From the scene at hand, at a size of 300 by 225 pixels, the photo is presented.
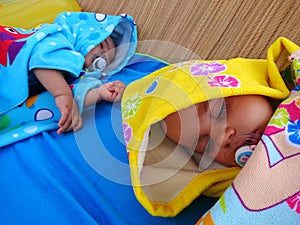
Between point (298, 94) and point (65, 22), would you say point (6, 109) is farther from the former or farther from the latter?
point (298, 94)

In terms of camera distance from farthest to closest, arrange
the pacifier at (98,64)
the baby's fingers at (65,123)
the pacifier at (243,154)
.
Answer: the pacifier at (98,64), the baby's fingers at (65,123), the pacifier at (243,154)

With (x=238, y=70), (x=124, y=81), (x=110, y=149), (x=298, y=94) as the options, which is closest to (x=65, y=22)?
(x=124, y=81)

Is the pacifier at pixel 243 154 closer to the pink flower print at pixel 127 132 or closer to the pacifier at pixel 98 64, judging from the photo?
the pink flower print at pixel 127 132

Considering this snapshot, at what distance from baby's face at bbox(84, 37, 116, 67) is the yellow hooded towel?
0.31 m

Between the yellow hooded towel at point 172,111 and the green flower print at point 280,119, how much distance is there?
0.06 meters

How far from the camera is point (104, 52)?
0.95 m

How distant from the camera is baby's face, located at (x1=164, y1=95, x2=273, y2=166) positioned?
0.56 metres

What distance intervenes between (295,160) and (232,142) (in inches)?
5.0

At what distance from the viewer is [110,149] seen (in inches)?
27.3

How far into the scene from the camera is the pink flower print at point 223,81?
564mm

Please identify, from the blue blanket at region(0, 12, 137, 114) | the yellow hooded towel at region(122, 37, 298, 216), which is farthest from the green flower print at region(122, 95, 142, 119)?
the blue blanket at region(0, 12, 137, 114)

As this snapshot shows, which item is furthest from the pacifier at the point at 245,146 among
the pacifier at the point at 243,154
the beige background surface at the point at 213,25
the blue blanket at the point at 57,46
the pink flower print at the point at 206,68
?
the blue blanket at the point at 57,46

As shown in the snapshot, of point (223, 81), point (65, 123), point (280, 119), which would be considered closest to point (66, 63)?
point (65, 123)

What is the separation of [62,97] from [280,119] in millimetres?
439
